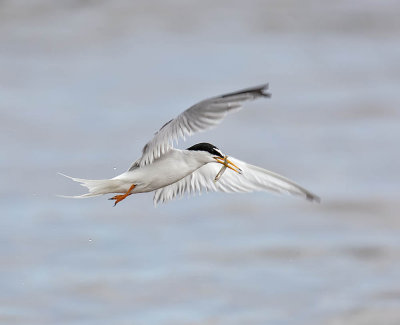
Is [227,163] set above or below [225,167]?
below

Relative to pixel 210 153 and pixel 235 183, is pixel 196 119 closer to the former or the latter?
pixel 210 153

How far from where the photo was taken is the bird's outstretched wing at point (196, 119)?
6.91 metres

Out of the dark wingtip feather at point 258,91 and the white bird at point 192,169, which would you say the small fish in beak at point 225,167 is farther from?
the dark wingtip feather at point 258,91

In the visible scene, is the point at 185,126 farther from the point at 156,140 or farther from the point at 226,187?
the point at 226,187

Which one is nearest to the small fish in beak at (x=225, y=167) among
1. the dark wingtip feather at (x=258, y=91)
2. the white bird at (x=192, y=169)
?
the white bird at (x=192, y=169)

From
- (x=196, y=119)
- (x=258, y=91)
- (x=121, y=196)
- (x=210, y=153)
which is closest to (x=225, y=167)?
(x=210, y=153)

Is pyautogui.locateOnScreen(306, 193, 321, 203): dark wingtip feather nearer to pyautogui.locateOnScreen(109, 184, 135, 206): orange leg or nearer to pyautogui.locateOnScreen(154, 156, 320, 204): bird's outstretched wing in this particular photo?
pyautogui.locateOnScreen(154, 156, 320, 204): bird's outstretched wing

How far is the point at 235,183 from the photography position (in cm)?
895

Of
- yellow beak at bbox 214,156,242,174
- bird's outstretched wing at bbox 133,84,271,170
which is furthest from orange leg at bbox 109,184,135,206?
yellow beak at bbox 214,156,242,174

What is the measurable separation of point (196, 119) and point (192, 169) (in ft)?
2.62

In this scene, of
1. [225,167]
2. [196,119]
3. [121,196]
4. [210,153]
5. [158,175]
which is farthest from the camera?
[225,167]

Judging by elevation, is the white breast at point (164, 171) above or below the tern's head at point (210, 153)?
below

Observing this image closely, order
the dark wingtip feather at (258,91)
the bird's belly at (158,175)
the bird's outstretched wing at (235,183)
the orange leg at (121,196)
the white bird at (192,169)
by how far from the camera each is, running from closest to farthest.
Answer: the dark wingtip feather at (258,91), the white bird at (192,169), the bird's belly at (158,175), the orange leg at (121,196), the bird's outstretched wing at (235,183)

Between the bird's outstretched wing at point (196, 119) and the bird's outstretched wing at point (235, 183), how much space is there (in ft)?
3.35
